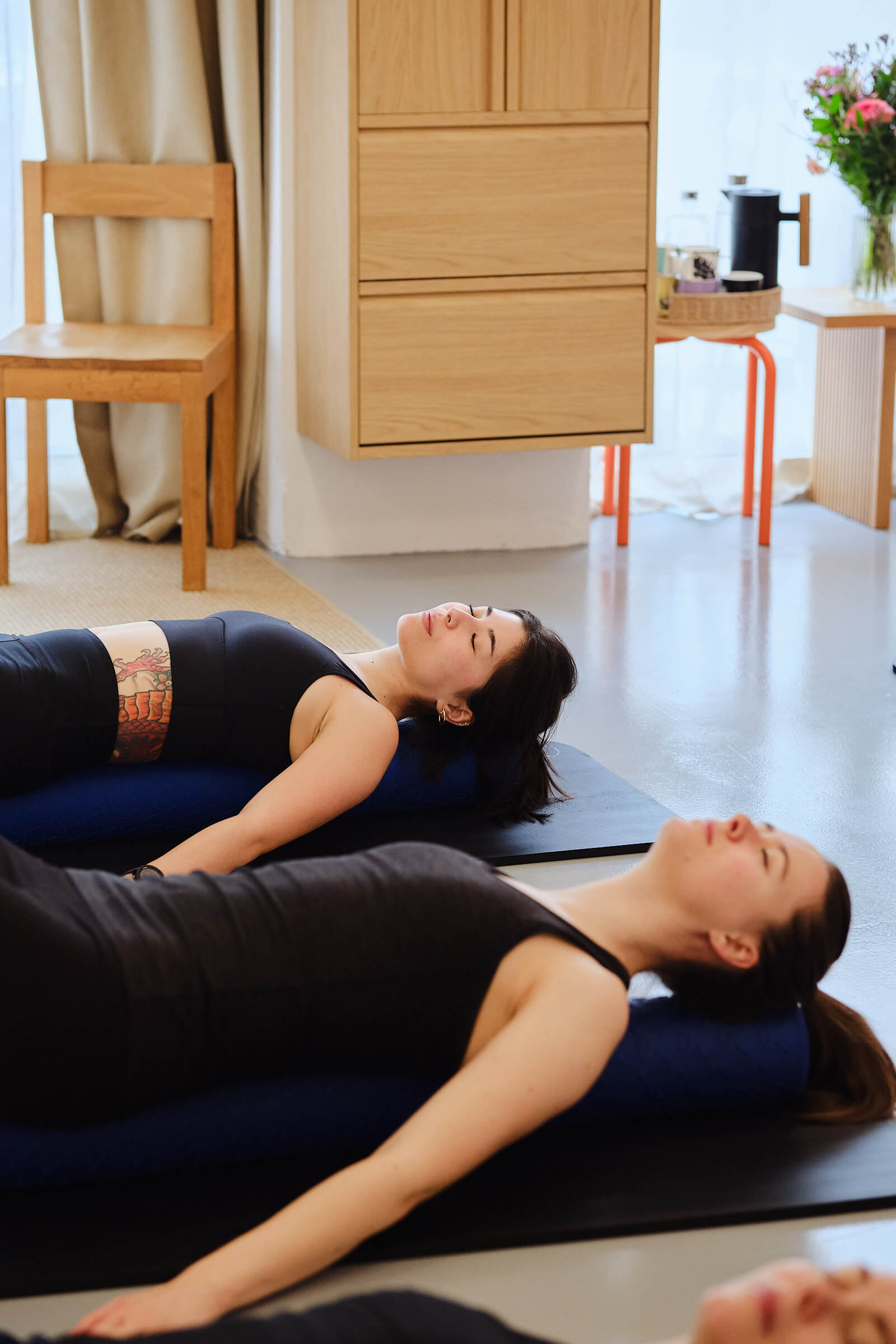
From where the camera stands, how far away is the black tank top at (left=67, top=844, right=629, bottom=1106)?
1272 mm

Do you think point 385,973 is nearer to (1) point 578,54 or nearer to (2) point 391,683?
(2) point 391,683

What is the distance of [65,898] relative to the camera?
4.27 feet

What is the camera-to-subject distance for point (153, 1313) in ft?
3.52

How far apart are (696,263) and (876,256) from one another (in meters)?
0.70

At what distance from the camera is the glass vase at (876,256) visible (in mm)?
4180

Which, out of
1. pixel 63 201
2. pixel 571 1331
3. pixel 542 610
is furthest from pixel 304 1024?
pixel 63 201

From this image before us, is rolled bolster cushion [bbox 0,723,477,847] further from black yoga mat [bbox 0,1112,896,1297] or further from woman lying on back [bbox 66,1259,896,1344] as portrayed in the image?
woman lying on back [bbox 66,1259,896,1344]

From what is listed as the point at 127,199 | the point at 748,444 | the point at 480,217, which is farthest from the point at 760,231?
the point at 127,199

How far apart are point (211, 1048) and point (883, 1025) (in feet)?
2.76

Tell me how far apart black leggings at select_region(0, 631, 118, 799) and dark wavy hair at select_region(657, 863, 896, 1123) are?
36.8 inches

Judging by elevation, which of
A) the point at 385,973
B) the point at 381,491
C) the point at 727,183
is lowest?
the point at 385,973

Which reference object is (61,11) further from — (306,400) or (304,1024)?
(304,1024)

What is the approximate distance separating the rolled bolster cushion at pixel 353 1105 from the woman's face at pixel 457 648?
593 millimetres

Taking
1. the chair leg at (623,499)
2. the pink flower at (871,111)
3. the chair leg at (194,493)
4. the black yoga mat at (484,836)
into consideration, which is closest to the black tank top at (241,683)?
the black yoga mat at (484,836)
